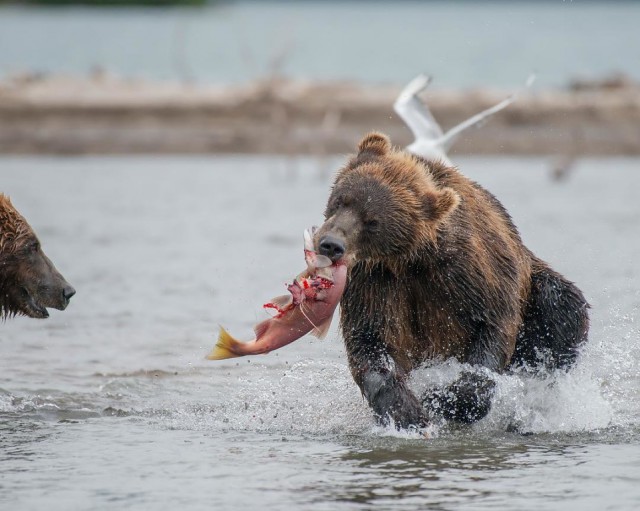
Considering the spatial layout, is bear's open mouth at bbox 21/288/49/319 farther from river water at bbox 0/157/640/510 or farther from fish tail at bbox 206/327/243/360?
fish tail at bbox 206/327/243/360

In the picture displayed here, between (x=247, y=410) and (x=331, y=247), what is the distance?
5.83 ft

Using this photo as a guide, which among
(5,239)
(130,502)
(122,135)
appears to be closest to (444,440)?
(130,502)

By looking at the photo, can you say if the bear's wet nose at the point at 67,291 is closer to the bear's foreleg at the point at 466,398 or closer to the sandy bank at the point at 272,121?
the bear's foreleg at the point at 466,398

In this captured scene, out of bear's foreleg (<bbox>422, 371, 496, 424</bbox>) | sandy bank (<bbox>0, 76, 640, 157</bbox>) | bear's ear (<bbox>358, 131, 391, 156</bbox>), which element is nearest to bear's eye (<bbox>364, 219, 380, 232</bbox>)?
bear's ear (<bbox>358, 131, 391, 156</bbox>)

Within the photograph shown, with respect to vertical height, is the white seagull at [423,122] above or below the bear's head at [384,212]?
above

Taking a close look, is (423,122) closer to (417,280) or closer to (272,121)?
(417,280)

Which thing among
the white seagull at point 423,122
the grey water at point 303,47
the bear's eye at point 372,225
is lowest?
the bear's eye at point 372,225

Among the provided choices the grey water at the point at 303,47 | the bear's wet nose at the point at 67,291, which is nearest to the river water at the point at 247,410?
the bear's wet nose at the point at 67,291

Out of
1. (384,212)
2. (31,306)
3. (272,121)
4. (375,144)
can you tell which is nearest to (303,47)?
(272,121)

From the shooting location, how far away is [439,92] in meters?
29.8

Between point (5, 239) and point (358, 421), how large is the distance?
7.27ft

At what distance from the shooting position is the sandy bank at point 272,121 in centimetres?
2700

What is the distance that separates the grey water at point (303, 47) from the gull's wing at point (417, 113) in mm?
13690

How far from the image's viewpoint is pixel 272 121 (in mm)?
27359
